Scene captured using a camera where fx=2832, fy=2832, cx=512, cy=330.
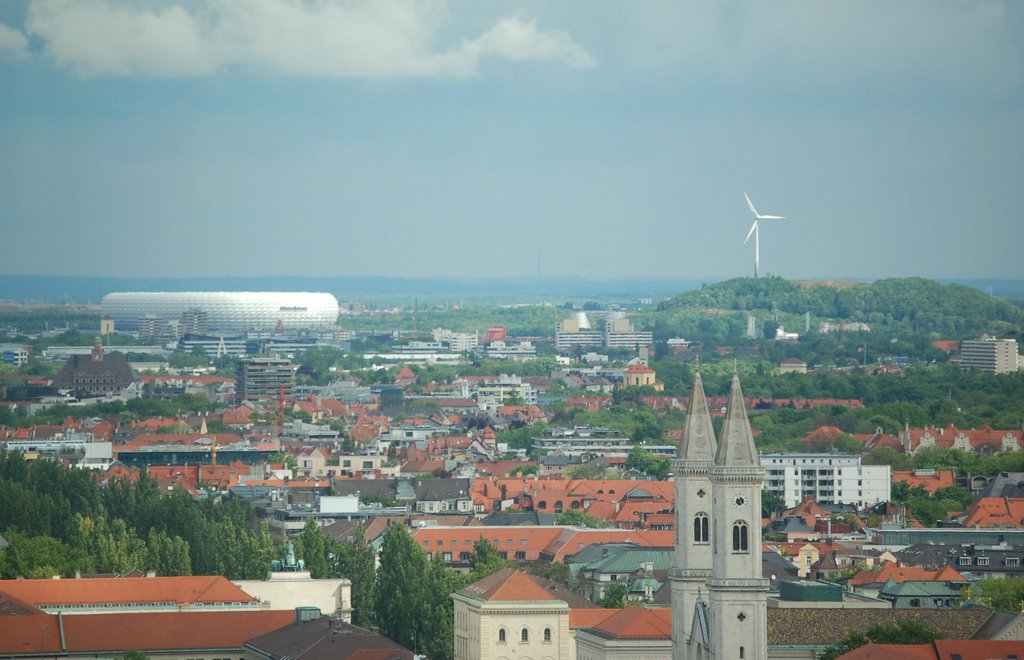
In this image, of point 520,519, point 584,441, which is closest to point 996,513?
point 520,519

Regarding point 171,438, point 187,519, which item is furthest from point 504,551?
point 171,438

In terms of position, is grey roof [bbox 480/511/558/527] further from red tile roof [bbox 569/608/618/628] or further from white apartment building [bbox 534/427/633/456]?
white apartment building [bbox 534/427/633/456]

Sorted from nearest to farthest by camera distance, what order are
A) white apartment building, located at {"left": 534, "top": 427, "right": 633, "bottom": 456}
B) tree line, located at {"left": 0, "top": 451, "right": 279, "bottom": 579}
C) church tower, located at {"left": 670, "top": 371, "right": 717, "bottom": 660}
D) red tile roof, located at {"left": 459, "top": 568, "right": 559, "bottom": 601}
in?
1. church tower, located at {"left": 670, "top": 371, "right": 717, "bottom": 660}
2. red tile roof, located at {"left": 459, "top": 568, "right": 559, "bottom": 601}
3. tree line, located at {"left": 0, "top": 451, "right": 279, "bottom": 579}
4. white apartment building, located at {"left": 534, "top": 427, "right": 633, "bottom": 456}

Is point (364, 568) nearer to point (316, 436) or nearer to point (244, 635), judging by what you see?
point (244, 635)

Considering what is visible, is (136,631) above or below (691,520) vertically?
below

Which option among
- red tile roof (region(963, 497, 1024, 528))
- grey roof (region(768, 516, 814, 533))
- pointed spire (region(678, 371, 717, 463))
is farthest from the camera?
grey roof (region(768, 516, 814, 533))

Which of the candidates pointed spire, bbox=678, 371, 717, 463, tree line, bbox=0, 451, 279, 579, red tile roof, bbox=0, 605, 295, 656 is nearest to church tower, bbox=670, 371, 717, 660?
pointed spire, bbox=678, 371, 717, 463

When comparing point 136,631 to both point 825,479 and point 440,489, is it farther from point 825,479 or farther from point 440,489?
point 825,479
